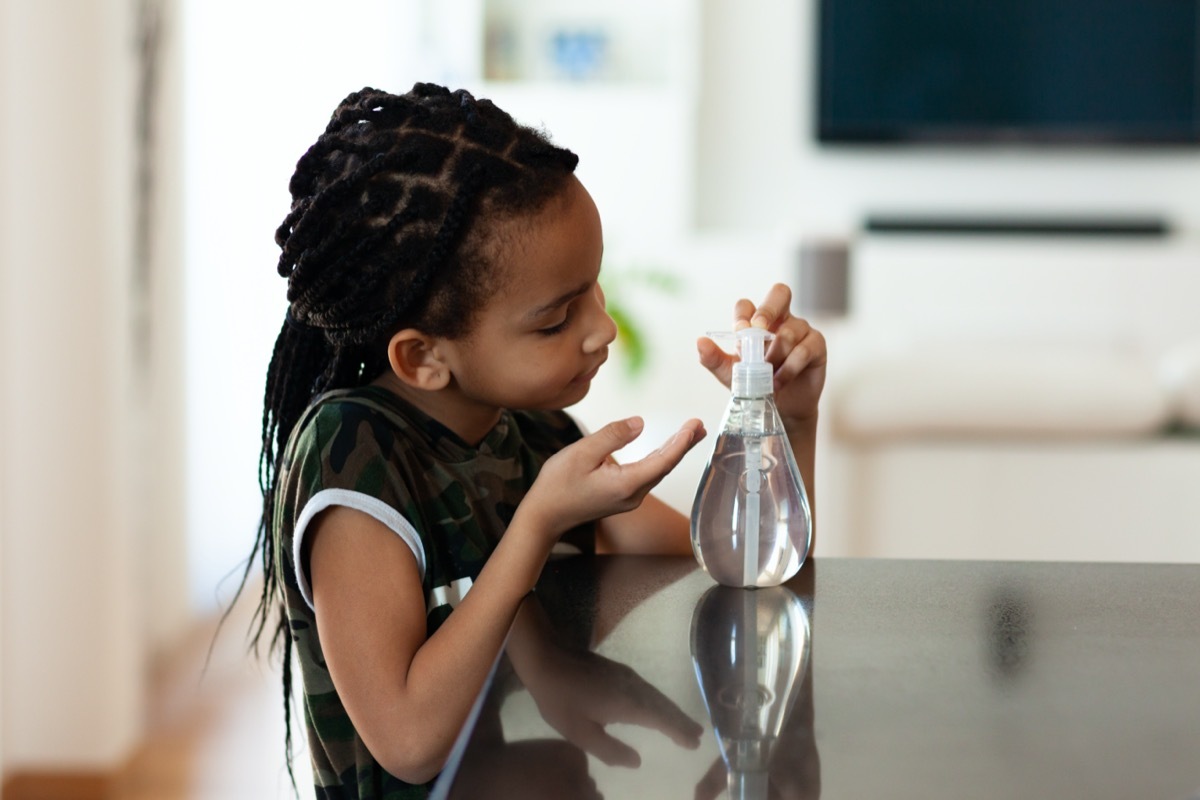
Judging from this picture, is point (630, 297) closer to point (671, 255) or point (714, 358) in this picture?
point (671, 255)

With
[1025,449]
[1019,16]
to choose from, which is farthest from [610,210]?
[1025,449]

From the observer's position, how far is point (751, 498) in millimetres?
674

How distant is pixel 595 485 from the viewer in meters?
0.69

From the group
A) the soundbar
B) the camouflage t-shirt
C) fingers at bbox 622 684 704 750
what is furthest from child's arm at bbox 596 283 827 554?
the soundbar

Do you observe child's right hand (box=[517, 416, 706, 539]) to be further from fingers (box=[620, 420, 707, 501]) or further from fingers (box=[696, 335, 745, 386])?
fingers (box=[696, 335, 745, 386])

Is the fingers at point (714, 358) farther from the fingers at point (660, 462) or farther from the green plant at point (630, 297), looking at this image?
the green plant at point (630, 297)

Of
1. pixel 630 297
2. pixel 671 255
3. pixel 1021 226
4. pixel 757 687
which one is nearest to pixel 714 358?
pixel 757 687

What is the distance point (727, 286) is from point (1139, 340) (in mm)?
1388

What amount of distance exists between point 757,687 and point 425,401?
1.38 feet

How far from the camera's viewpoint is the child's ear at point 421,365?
84cm

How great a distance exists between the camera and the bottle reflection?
423 mm

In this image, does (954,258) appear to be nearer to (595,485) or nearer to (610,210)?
(610,210)

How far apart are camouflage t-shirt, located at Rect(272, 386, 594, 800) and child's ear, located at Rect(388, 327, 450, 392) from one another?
0.06 feet

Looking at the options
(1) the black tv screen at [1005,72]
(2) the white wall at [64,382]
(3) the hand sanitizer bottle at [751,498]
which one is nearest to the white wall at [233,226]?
(2) the white wall at [64,382]
